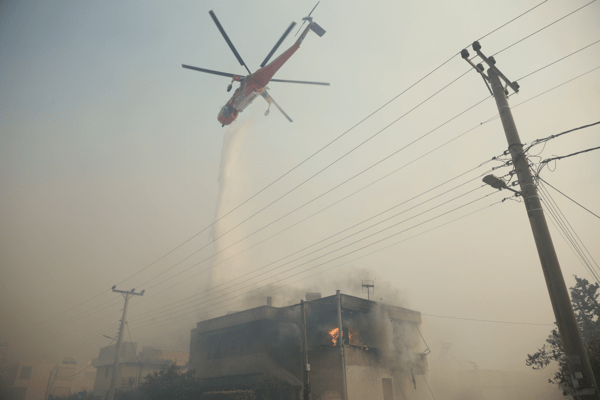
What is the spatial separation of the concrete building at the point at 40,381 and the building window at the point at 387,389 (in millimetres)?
48824

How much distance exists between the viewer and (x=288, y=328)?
2900 centimetres

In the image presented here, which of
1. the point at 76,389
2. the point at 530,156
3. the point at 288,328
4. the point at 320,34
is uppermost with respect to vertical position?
the point at 320,34

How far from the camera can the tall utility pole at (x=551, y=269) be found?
7.01 metres

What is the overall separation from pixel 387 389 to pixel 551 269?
2453 centimetres

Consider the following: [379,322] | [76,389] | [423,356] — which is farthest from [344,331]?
[76,389]

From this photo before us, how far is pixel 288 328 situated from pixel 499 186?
78.4 ft

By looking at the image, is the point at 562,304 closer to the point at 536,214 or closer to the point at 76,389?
the point at 536,214

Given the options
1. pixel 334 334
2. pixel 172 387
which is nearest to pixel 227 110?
pixel 334 334

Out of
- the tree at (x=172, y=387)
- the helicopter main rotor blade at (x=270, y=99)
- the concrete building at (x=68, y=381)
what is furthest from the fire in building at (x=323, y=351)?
the concrete building at (x=68, y=381)

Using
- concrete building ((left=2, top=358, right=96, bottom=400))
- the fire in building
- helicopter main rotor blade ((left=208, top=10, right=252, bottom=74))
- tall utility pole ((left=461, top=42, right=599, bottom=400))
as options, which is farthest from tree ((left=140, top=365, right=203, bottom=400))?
concrete building ((left=2, top=358, right=96, bottom=400))

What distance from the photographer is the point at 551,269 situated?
298 inches

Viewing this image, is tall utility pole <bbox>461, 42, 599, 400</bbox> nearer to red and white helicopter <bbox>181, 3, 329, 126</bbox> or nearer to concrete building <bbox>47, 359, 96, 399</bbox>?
red and white helicopter <bbox>181, 3, 329, 126</bbox>

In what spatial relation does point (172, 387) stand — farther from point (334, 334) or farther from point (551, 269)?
point (551, 269)

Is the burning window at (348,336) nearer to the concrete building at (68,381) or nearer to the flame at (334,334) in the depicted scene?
the flame at (334,334)
